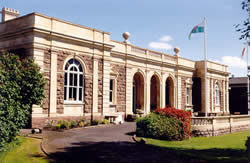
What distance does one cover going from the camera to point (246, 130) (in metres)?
21.9

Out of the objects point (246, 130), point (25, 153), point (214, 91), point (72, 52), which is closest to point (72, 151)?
point (25, 153)

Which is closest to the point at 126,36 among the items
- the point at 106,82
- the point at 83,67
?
the point at 106,82

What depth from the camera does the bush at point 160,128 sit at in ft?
48.1

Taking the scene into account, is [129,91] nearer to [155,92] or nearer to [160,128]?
[155,92]

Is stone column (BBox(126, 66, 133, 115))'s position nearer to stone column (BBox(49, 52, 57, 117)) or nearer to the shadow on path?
stone column (BBox(49, 52, 57, 117))

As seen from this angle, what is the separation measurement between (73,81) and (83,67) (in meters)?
1.17

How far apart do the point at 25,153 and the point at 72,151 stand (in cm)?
164

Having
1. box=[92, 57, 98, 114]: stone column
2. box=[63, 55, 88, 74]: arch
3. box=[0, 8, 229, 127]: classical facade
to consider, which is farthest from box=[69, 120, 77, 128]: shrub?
box=[63, 55, 88, 74]: arch

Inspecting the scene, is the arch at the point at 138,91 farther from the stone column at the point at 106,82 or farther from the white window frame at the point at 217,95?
the white window frame at the point at 217,95

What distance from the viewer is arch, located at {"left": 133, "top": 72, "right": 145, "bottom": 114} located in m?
24.2

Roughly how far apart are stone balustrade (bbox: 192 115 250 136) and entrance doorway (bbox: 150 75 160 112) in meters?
7.47

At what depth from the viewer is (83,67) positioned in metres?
18.1

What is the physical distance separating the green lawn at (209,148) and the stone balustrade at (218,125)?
72 centimetres

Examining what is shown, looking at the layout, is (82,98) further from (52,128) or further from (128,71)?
(128,71)
